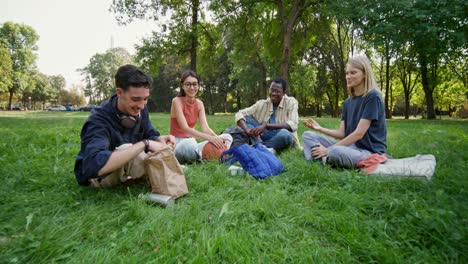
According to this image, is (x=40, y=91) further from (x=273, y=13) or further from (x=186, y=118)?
(x=186, y=118)

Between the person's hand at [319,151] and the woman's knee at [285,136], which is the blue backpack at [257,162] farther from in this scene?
the woman's knee at [285,136]

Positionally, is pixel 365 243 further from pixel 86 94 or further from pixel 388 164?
pixel 86 94

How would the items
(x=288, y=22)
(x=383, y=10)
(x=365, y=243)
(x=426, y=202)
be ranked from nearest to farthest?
(x=365, y=243)
(x=426, y=202)
(x=383, y=10)
(x=288, y=22)

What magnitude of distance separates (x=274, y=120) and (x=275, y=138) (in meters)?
0.53

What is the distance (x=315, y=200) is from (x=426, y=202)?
898mm

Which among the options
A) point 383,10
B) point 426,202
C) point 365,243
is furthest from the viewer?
point 383,10

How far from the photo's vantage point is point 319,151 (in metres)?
3.90

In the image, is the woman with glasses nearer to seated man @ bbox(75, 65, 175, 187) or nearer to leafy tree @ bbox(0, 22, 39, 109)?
seated man @ bbox(75, 65, 175, 187)

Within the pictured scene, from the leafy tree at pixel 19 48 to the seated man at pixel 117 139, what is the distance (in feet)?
173

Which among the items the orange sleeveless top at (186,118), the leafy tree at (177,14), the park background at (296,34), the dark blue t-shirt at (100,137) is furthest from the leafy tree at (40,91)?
the dark blue t-shirt at (100,137)

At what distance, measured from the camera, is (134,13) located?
16.1m

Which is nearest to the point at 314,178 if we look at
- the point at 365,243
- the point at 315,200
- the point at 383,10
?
the point at 315,200

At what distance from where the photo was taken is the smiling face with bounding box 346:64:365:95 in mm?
3732

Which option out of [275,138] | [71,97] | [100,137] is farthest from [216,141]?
[71,97]
